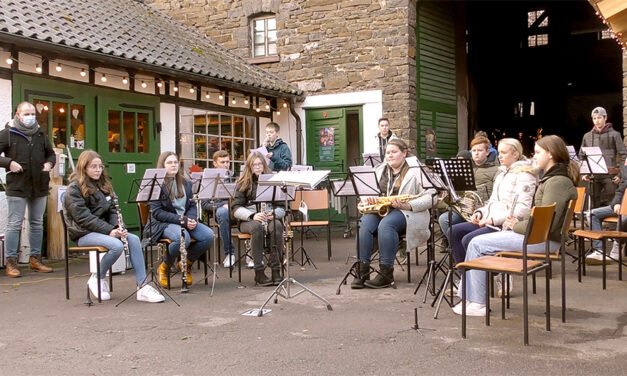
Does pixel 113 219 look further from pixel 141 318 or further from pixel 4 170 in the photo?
pixel 4 170

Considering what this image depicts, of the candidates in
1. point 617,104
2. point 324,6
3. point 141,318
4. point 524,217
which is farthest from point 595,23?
point 141,318

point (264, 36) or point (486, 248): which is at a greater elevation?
point (264, 36)

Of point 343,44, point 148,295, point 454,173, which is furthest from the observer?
point 343,44

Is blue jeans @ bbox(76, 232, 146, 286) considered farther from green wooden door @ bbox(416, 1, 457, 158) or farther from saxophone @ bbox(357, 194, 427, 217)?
green wooden door @ bbox(416, 1, 457, 158)

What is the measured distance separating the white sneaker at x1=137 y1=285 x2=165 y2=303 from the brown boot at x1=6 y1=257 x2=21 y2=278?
2346 millimetres

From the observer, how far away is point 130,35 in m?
11.3

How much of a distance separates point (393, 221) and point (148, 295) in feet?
7.98

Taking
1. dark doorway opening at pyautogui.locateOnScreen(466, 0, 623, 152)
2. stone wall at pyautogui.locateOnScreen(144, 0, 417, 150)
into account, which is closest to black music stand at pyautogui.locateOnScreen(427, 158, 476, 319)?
stone wall at pyautogui.locateOnScreen(144, 0, 417, 150)

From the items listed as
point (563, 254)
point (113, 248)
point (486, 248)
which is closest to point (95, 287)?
point (113, 248)

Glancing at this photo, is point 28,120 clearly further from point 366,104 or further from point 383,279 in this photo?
point 366,104

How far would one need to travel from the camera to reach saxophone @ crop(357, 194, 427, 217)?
6656mm

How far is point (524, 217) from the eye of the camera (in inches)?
211

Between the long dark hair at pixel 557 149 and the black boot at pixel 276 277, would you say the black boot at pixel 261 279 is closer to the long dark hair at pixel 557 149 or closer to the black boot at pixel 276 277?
the black boot at pixel 276 277

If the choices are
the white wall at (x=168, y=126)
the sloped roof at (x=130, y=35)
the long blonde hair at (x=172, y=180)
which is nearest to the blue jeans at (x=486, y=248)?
the long blonde hair at (x=172, y=180)
